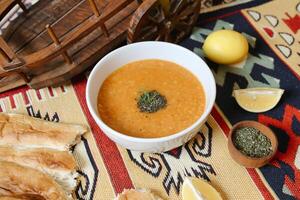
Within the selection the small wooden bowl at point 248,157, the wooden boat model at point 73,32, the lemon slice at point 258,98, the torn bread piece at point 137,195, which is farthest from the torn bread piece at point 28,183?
the lemon slice at point 258,98

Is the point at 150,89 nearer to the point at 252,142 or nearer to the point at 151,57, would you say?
the point at 151,57

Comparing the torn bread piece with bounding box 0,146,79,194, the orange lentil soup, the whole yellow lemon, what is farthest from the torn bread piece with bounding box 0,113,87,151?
the whole yellow lemon

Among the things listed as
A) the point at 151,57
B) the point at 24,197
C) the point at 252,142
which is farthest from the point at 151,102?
the point at 24,197

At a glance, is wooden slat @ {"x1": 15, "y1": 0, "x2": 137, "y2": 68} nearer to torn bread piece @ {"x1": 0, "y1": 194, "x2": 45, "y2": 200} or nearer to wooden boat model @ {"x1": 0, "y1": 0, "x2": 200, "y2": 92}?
wooden boat model @ {"x1": 0, "y1": 0, "x2": 200, "y2": 92}

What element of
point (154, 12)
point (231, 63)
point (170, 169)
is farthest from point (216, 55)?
point (170, 169)

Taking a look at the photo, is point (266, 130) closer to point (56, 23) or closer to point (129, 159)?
point (129, 159)

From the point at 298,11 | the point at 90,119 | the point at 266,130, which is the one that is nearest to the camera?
the point at 266,130
